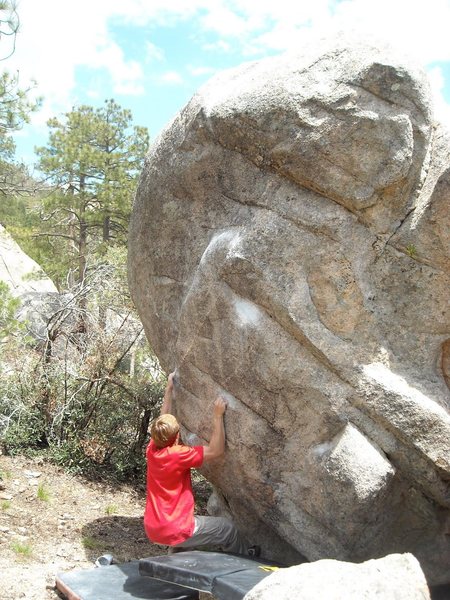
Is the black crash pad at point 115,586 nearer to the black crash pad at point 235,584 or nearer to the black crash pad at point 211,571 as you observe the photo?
the black crash pad at point 211,571

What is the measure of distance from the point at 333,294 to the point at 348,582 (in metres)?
1.81

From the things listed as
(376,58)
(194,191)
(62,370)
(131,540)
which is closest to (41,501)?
(131,540)

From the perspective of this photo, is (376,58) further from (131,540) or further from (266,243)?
(131,540)

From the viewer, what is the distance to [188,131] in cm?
499

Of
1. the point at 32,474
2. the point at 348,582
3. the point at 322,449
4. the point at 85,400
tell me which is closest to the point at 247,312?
the point at 322,449

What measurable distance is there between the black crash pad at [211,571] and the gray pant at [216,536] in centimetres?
20

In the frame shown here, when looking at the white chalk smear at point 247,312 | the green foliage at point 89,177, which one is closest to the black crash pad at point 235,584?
the white chalk smear at point 247,312

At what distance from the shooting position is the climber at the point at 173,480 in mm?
4934

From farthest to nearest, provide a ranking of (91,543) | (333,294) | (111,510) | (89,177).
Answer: (89,177) < (111,510) < (91,543) < (333,294)

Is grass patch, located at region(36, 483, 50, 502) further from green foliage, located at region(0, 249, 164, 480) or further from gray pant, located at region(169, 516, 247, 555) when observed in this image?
gray pant, located at region(169, 516, 247, 555)

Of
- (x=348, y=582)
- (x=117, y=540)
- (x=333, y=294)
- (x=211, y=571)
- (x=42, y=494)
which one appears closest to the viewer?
(x=348, y=582)

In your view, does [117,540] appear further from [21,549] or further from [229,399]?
[229,399]

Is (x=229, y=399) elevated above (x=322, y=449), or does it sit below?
above

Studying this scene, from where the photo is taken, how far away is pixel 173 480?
4969 millimetres
